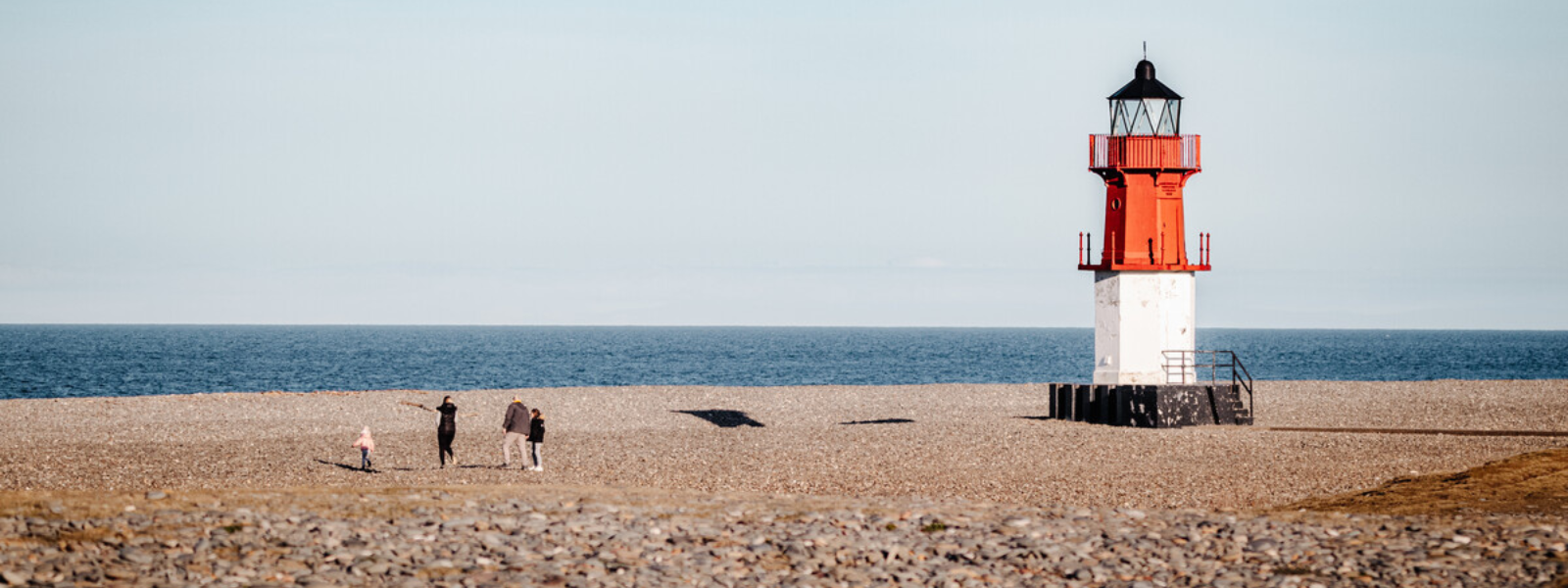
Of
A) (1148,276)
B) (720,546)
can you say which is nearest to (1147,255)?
(1148,276)

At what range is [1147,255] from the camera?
32656mm

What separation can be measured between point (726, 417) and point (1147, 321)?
12718 mm

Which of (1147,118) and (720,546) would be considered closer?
(720,546)

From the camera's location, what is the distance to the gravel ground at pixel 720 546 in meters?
13.1

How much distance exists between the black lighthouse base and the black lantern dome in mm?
6138

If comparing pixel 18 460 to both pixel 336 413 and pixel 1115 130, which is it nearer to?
pixel 336 413

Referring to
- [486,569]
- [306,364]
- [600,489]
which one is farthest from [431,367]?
[486,569]

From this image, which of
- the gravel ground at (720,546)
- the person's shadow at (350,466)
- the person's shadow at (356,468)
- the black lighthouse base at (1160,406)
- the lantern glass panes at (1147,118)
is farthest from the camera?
the lantern glass panes at (1147,118)

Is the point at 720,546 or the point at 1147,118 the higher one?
the point at 1147,118

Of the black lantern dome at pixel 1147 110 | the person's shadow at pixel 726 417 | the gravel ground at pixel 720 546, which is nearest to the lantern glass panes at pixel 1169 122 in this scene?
the black lantern dome at pixel 1147 110

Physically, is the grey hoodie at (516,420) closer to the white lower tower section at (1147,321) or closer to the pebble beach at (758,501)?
the pebble beach at (758,501)

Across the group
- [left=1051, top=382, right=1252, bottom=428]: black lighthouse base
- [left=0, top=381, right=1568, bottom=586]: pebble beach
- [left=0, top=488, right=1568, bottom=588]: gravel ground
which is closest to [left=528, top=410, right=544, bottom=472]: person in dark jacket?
[left=0, top=381, right=1568, bottom=586]: pebble beach

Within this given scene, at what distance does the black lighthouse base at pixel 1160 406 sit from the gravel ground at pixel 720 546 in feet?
51.2

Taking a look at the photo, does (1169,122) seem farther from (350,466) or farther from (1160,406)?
(350,466)
